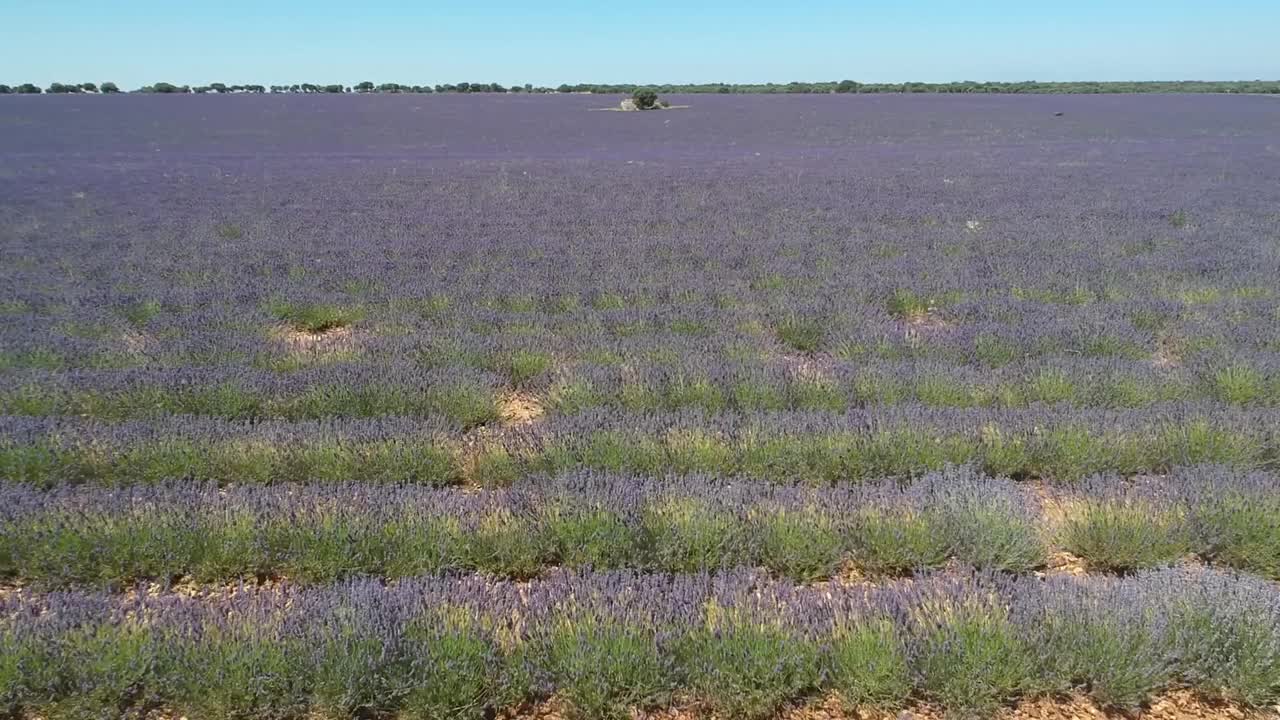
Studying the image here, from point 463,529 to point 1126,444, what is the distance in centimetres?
317

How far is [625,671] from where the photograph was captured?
2193 mm

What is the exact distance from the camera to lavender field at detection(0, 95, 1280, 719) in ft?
7.29

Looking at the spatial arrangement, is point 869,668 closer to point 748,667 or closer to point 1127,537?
point 748,667

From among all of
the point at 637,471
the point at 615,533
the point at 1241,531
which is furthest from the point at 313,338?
the point at 1241,531

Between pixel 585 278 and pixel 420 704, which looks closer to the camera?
pixel 420 704

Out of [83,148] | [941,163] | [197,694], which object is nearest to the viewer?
[197,694]

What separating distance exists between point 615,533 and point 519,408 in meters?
1.83

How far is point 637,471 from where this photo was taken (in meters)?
3.59

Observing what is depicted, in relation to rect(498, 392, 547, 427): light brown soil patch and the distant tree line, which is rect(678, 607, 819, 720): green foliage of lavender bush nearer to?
rect(498, 392, 547, 427): light brown soil patch

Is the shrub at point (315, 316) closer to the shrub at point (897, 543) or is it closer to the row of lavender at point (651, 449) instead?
the row of lavender at point (651, 449)

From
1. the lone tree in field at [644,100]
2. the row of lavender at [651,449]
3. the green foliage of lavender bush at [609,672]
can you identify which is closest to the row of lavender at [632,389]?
the row of lavender at [651,449]

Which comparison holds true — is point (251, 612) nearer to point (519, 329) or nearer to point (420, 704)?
point (420, 704)

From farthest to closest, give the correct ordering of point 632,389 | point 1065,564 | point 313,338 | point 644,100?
point 644,100 < point 313,338 < point 632,389 < point 1065,564

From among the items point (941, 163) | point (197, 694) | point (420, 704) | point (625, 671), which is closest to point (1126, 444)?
point (625, 671)
